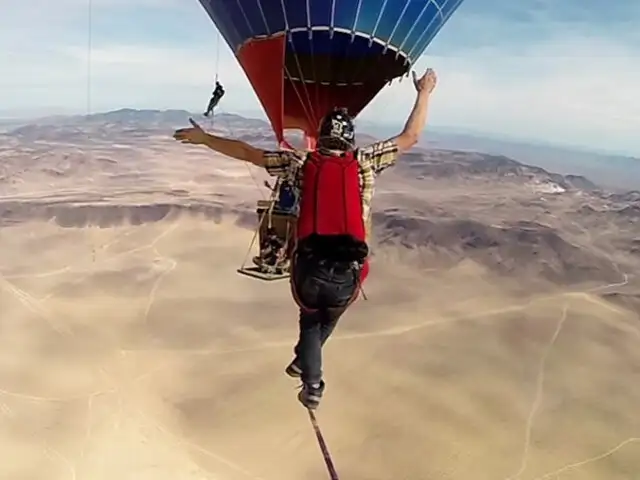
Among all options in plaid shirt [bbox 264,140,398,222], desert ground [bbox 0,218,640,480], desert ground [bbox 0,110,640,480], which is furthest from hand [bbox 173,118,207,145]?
desert ground [bbox 0,218,640,480]

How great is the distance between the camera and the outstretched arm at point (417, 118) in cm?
→ 315

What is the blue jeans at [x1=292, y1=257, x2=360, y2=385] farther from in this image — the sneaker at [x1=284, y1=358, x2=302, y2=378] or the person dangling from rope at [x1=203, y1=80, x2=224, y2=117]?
the person dangling from rope at [x1=203, y1=80, x2=224, y2=117]

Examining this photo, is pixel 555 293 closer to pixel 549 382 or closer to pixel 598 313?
pixel 598 313

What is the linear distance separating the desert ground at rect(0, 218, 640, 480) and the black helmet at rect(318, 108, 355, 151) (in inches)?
644

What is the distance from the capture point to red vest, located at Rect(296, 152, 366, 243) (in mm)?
2850

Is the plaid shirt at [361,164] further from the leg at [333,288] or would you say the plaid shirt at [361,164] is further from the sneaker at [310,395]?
the sneaker at [310,395]

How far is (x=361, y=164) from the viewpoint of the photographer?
118 inches

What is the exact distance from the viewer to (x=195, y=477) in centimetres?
1948

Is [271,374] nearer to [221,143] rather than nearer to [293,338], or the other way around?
[293,338]

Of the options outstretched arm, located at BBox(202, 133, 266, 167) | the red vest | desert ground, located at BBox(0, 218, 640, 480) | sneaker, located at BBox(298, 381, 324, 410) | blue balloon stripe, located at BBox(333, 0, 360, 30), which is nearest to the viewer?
the red vest

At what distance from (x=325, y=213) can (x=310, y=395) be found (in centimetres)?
66

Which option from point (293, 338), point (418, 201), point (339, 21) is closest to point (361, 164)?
point (339, 21)

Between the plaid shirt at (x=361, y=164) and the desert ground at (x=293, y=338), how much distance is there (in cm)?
1112

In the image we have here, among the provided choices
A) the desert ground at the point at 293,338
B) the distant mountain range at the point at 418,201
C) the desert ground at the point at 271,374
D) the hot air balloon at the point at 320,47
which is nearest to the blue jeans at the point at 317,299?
the hot air balloon at the point at 320,47
